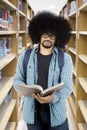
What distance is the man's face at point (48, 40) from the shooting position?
2.22m

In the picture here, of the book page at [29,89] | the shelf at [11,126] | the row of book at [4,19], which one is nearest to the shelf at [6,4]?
the row of book at [4,19]

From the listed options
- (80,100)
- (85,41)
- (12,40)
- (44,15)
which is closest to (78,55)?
(85,41)

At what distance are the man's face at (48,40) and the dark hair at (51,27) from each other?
0.04 metres

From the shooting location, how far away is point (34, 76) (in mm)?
2195

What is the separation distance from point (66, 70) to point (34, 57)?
282mm

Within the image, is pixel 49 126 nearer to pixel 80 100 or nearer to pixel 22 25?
pixel 80 100

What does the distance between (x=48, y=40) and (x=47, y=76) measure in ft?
0.96

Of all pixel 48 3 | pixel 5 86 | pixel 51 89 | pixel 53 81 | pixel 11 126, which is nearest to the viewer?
pixel 51 89

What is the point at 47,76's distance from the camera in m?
2.20

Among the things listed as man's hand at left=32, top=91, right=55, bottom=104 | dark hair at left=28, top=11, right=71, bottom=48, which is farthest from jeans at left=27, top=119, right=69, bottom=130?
dark hair at left=28, top=11, right=71, bottom=48

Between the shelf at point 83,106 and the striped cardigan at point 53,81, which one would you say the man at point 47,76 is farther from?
the shelf at point 83,106

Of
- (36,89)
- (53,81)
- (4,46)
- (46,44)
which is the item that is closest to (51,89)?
(36,89)

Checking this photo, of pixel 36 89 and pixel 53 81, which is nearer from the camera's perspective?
pixel 36 89

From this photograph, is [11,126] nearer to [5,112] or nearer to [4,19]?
[5,112]
